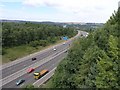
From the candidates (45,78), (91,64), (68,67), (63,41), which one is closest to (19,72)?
(45,78)

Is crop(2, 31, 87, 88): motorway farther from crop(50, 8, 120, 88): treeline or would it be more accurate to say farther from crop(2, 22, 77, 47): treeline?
crop(50, 8, 120, 88): treeline

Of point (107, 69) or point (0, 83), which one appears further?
point (0, 83)

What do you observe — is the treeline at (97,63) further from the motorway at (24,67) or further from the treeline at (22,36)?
the treeline at (22,36)

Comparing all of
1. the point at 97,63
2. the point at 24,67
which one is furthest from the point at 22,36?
the point at 97,63

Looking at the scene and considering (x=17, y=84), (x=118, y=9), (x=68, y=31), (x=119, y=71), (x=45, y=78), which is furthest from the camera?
(x=68, y=31)

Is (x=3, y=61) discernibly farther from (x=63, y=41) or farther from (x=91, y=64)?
(x=63, y=41)

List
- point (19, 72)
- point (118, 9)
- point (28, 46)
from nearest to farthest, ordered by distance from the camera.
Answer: point (118, 9)
point (19, 72)
point (28, 46)

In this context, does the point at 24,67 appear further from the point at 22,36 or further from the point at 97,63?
the point at 97,63

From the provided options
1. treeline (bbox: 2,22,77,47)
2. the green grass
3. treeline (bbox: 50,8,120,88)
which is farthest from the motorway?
treeline (bbox: 50,8,120,88)
